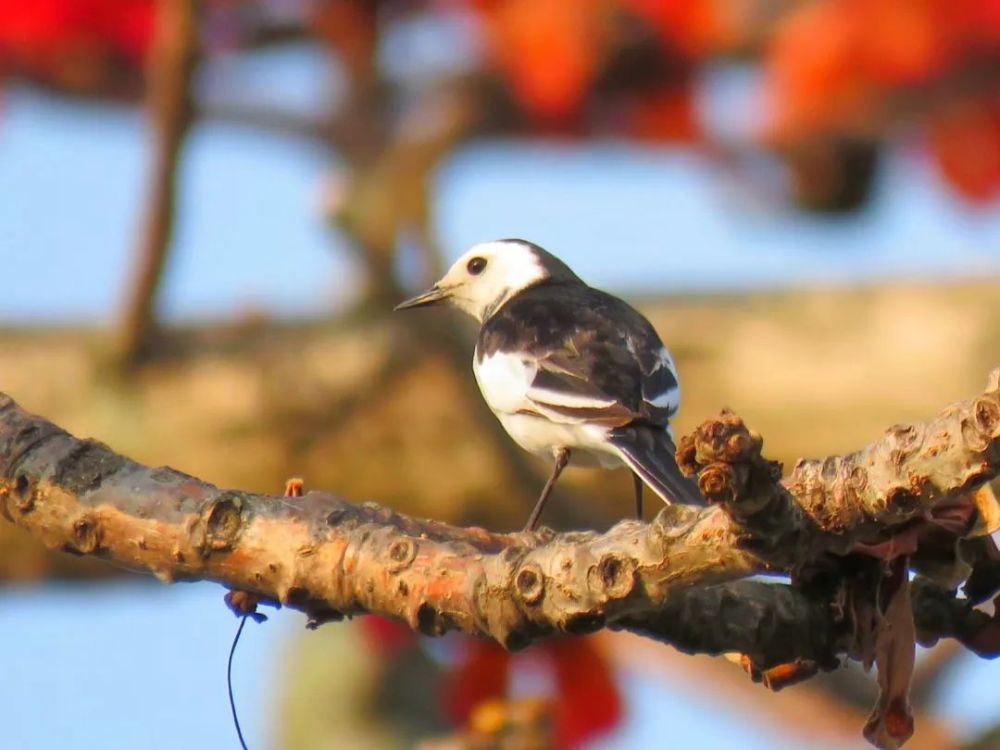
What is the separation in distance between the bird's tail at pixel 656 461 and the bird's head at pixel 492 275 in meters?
1.07

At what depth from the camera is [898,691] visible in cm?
225

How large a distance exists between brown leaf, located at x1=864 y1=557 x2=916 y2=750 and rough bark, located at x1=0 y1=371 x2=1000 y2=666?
0.10 metres

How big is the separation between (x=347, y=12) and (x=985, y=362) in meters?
2.77

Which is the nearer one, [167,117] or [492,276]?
[492,276]

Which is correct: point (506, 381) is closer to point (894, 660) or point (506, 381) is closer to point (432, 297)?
point (432, 297)

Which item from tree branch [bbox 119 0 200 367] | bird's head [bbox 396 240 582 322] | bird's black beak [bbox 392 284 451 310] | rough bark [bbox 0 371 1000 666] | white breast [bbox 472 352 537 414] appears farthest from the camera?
tree branch [bbox 119 0 200 367]

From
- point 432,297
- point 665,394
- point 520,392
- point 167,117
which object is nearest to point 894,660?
point 665,394

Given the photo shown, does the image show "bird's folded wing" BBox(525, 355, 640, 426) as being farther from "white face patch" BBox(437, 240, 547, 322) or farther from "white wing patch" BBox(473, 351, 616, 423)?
"white face patch" BBox(437, 240, 547, 322)

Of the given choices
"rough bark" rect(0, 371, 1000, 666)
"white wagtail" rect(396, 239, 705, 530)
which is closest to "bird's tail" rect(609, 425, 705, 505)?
"white wagtail" rect(396, 239, 705, 530)

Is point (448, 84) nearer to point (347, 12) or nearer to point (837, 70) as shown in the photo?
point (347, 12)

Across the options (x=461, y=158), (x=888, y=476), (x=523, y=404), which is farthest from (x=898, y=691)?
(x=461, y=158)

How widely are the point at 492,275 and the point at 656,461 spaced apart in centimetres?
138

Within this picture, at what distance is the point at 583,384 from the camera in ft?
10.9

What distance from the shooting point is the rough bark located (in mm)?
1938
